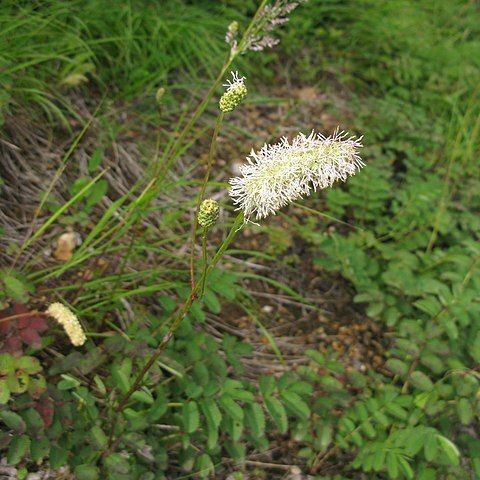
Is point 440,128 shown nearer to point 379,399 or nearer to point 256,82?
point 256,82

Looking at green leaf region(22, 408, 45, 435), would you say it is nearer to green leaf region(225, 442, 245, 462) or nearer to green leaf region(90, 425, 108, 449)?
green leaf region(90, 425, 108, 449)

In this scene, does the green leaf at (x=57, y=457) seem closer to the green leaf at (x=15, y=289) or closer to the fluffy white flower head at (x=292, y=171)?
the green leaf at (x=15, y=289)

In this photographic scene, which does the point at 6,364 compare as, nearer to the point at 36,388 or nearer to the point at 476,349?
the point at 36,388

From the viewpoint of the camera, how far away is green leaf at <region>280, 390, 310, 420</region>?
1720 millimetres

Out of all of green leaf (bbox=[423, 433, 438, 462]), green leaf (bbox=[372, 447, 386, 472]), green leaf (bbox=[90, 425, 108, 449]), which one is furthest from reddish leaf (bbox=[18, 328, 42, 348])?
green leaf (bbox=[423, 433, 438, 462])

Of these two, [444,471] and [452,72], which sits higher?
[452,72]

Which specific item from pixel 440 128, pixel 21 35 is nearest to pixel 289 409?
pixel 21 35

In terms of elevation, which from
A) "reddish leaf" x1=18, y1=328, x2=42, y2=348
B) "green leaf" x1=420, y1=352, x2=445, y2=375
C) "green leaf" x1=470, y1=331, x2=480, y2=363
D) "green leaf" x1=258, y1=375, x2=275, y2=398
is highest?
"reddish leaf" x1=18, y1=328, x2=42, y2=348

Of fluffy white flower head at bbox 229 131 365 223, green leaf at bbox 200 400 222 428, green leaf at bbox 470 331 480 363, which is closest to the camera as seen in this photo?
fluffy white flower head at bbox 229 131 365 223

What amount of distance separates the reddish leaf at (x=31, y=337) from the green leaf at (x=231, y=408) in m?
0.53

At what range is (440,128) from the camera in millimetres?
3348

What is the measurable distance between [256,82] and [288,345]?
176 cm

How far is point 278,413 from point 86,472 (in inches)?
21.7

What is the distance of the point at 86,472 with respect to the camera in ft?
4.86
